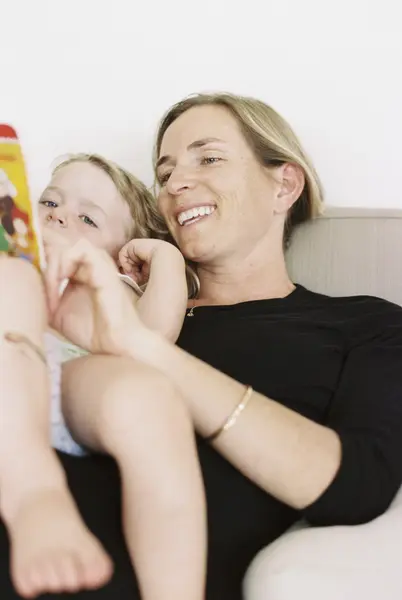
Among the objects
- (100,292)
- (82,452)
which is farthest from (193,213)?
(82,452)

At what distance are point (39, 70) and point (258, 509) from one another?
1.44m

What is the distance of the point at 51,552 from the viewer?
2.19 ft

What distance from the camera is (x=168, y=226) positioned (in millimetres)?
1456

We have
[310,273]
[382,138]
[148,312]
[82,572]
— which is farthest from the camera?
[382,138]

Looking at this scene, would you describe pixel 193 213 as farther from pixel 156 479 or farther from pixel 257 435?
pixel 156 479

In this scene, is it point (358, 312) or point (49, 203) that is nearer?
point (358, 312)

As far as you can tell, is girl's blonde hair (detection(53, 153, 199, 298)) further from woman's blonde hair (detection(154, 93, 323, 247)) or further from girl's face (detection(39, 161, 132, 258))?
woman's blonde hair (detection(154, 93, 323, 247))

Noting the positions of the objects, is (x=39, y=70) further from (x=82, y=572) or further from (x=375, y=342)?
(x=82, y=572)

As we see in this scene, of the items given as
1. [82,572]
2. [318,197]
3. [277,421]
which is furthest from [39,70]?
[82,572]

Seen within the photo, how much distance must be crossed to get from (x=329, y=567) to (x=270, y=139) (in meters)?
0.90

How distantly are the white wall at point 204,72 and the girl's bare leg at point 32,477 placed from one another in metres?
0.94

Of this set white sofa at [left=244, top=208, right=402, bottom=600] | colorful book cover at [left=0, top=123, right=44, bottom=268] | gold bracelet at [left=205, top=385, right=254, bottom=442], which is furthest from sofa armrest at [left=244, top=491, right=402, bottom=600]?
colorful book cover at [left=0, top=123, right=44, bottom=268]

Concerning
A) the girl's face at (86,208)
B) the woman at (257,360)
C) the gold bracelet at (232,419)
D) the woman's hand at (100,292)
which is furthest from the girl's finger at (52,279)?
the girl's face at (86,208)

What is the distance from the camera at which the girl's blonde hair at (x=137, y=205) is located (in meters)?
1.46
